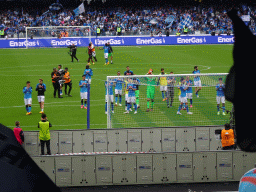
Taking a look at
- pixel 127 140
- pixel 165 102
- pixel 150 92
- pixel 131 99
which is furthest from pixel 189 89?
pixel 127 140

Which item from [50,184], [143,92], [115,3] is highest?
[115,3]

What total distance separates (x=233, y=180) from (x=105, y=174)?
4119 mm

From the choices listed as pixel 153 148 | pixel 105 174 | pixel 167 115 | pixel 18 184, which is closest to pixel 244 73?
pixel 18 184

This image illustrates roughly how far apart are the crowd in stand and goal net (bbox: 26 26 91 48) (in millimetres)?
11067

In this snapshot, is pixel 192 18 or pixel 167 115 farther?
pixel 192 18

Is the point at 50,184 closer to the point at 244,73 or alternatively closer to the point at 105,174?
the point at 244,73

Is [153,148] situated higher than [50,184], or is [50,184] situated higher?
[50,184]

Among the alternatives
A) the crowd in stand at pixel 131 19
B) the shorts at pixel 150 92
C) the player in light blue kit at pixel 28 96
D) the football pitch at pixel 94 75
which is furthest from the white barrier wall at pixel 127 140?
the crowd in stand at pixel 131 19

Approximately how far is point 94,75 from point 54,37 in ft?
58.7

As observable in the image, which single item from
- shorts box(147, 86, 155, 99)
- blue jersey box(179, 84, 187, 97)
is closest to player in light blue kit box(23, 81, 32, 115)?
shorts box(147, 86, 155, 99)

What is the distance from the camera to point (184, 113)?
67.6 feet

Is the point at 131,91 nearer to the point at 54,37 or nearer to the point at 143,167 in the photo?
the point at 143,167

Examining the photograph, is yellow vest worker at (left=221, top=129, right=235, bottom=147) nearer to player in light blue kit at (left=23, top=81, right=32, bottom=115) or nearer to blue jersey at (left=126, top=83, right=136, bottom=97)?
blue jersey at (left=126, top=83, right=136, bottom=97)

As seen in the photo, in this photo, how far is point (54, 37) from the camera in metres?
48.0
